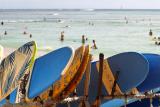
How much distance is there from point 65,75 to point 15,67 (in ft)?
3.51

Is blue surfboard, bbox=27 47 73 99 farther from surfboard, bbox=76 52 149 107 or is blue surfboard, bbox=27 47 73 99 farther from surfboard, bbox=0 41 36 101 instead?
surfboard, bbox=76 52 149 107

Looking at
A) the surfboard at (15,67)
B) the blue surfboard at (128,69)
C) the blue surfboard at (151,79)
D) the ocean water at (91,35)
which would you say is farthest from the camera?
the ocean water at (91,35)

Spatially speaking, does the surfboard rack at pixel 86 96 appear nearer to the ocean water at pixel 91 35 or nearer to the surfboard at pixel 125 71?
the surfboard at pixel 125 71

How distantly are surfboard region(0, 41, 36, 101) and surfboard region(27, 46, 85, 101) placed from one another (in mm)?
272

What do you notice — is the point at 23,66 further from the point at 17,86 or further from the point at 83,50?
the point at 83,50

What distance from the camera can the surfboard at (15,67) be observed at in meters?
6.94

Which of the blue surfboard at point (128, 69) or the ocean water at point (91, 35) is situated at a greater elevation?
the blue surfboard at point (128, 69)

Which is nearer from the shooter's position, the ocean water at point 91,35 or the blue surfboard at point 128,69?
the blue surfboard at point 128,69

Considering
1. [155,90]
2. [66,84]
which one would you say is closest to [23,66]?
[66,84]

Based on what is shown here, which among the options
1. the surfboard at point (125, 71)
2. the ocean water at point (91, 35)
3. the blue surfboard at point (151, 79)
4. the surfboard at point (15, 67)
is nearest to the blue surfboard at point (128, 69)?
the surfboard at point (125, 71)

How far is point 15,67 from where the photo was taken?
7.25 m

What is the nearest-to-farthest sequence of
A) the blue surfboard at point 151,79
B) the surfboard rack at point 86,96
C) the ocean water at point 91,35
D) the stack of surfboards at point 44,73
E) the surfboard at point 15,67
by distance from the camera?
the surfboard rack at point 86,96 < the stack of surfboards at point 44,73 < the surfboard at point 15,67 < the blue surfboard at point 151,79 < the ocean water at point 91,35

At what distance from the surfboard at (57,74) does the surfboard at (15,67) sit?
0.27 metres

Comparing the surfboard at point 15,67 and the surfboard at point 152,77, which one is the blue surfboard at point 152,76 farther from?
the surfboard at point 15,67
